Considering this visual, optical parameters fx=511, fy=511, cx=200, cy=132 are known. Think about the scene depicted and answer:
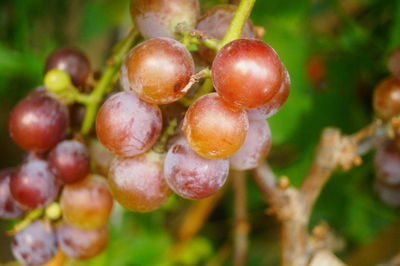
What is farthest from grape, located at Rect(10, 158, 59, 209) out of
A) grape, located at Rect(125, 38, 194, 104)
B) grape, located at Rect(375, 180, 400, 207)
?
grape, located at Rect(375, 180, 400, 207)

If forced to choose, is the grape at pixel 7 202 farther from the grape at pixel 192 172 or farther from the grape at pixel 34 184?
the grape at pixel 192 172

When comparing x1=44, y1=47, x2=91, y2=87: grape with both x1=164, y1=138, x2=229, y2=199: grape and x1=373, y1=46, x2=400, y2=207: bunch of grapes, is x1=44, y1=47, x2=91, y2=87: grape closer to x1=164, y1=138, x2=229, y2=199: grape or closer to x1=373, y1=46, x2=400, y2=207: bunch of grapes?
x1=164, y1=138, x2=229, y2=199: grape

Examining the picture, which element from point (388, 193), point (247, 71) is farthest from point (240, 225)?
point (247, 71)

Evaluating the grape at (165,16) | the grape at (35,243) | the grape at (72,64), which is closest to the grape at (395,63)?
the grape at (165,16)

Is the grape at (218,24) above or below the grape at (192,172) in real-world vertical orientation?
above

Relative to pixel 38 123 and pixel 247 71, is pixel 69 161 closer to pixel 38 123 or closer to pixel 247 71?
pixel 38 123
